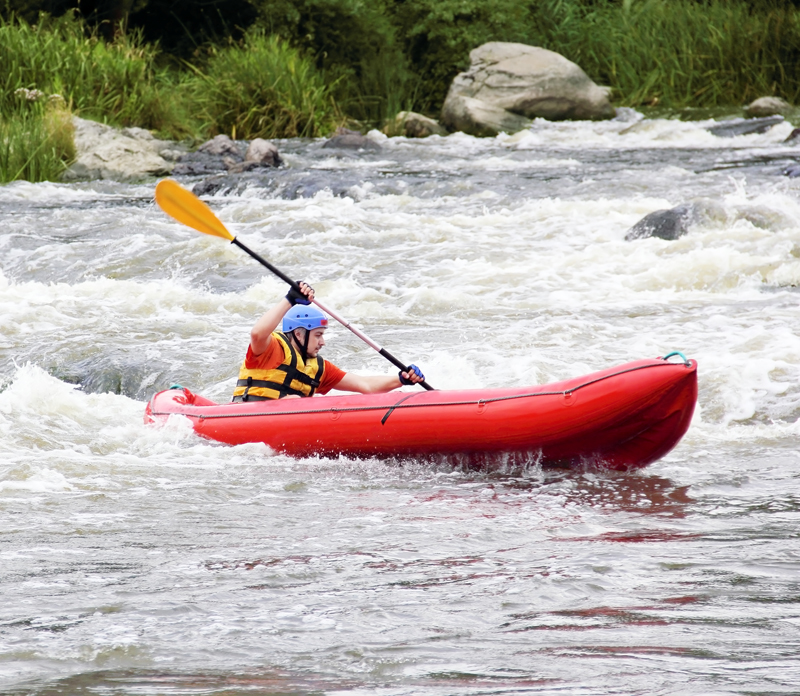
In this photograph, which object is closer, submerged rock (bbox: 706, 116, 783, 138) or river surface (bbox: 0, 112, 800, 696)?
river surface (bbox: 0, 112, 800, 696)

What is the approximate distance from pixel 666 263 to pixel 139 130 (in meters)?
7.29

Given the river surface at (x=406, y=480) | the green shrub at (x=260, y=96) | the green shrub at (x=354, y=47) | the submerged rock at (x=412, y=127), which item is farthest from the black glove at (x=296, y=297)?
the green shrub at (x=354, y=47)

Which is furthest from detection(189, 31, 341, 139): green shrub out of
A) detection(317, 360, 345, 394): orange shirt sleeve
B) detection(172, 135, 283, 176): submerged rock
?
detection(317, 360, 345, 394): orange shirt sleeve

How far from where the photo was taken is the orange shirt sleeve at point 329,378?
179 inches

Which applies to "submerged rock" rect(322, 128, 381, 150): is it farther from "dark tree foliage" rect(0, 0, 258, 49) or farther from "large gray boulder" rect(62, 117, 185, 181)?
"dark tree foliage" rect(0, 0, 258, 49)

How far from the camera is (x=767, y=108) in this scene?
13.1 metres

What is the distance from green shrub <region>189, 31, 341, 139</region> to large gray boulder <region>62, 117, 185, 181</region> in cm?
126

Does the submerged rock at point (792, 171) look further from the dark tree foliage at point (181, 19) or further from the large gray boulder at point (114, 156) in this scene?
the dark tree foliage at point (181, 19)

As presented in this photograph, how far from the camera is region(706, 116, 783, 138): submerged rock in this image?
1219 cm

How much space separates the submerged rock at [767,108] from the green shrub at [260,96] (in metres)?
5.65

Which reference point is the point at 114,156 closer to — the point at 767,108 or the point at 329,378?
the point at 329,378

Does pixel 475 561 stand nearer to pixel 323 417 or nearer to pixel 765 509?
pixel 765 509

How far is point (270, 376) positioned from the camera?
174 inches

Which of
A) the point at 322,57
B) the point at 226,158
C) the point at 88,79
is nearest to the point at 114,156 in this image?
the point at 226,158
